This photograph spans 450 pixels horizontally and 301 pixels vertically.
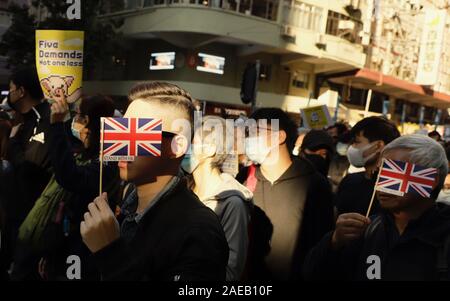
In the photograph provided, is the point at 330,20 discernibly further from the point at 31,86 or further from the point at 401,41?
the point at 31,86

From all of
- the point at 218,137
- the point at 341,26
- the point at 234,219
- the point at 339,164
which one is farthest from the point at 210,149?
the point at 341,26

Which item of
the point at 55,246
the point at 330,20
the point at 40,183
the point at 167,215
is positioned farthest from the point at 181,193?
the point at 330,20

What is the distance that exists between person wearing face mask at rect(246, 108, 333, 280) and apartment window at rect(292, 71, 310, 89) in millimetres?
20929

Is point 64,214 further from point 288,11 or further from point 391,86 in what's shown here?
point 391,86

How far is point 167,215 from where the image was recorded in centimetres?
169

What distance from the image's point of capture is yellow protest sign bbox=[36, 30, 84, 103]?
8.85 ft

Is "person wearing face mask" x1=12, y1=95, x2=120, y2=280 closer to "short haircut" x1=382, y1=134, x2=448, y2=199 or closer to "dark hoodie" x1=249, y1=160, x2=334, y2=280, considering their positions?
"dark hoodie" x1=249, y1=160, x2=334, y2=280

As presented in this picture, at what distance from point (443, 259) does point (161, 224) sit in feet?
3.68

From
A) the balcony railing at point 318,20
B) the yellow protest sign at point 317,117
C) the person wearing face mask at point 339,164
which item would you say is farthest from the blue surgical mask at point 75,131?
the balcony railing at point 318,20

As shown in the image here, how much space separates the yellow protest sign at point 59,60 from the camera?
2697 millimetres

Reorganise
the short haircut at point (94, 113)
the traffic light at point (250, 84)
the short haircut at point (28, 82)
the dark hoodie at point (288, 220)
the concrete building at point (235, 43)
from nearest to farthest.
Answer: the short haircut at point (94, 113) < the dark hoodie at point (288, 220) < the short haircut at point (28, 82) < the traffic light at point (250, 84) < the concrete building at point (235, 43)

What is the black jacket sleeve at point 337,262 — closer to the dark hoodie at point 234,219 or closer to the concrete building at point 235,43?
the dark hoodie at point 234,219

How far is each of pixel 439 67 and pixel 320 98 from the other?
18.4ft

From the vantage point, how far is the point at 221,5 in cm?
1970
